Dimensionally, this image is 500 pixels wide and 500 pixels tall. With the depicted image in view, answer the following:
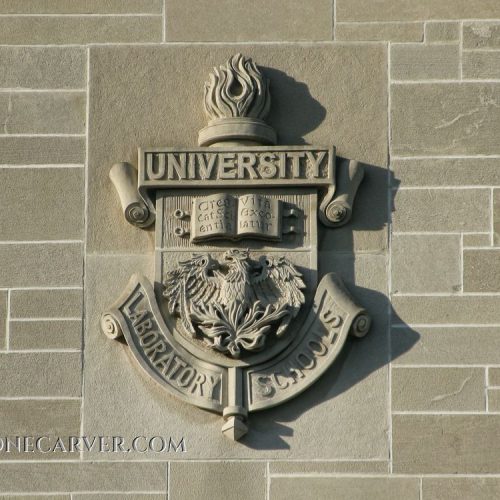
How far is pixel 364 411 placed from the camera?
1064 centimetres

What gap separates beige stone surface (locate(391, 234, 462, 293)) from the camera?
35.4ft

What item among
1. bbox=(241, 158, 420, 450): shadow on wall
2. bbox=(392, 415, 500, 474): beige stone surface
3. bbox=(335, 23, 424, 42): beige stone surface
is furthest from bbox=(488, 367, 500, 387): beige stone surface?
bbox=(335, 23, 424, 42): beige stone surface

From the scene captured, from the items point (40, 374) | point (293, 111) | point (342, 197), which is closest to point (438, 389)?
point (342, 197)

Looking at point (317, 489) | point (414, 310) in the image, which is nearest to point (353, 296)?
point (414, 310)

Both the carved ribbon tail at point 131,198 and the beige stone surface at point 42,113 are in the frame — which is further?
the beige stone surface at point 42,113

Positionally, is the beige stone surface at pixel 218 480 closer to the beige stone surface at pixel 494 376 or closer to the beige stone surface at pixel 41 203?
the beige stone surface at pixel 494 376

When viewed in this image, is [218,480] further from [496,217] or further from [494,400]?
[496,217]

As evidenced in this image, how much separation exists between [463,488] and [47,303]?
2.25 meters

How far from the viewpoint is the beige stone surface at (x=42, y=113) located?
1113cm

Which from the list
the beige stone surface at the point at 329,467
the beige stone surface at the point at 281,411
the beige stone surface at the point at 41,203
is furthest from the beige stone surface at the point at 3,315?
the beige stone surface at the point at 329,467

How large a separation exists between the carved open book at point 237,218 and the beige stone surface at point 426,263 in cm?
61

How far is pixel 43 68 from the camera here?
11.2m

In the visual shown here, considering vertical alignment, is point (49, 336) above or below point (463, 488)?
above

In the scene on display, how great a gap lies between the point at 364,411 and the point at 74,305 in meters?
1.53
